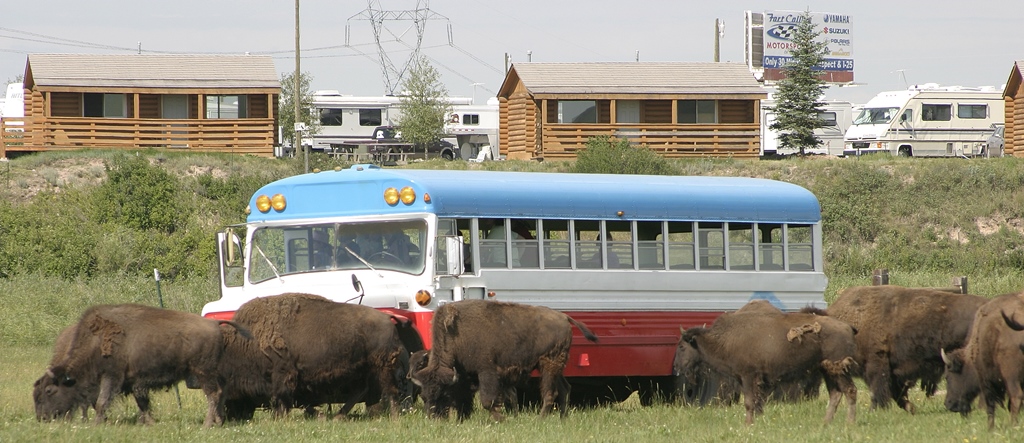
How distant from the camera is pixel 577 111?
46.2 m

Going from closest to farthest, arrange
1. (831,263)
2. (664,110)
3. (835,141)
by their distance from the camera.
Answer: (831,263), (664,110), (835,141)

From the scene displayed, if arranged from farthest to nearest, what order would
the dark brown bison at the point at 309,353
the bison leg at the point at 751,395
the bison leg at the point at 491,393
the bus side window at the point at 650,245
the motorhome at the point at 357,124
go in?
the motorhome at the point at 357,124, the bus side window at the point at 650,245, the bison leg at the point at 751,395, the bison leg at the point at 491,393, the dark brown bison at the point at 309,353

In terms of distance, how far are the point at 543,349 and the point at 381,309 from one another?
5.92 feet

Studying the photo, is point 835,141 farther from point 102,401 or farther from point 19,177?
point 102,401

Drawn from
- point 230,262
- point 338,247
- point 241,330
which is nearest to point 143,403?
point 241,330

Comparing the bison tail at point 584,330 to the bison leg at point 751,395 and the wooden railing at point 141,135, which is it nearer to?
the bison leg at point 751,395

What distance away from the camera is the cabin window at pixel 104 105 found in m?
44.8

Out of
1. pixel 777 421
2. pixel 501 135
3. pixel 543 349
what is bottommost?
pixel 777 421

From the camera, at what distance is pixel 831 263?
36.5 metres

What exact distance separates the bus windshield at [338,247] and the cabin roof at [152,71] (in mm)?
31496

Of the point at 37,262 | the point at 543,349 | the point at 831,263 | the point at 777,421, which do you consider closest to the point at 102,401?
the point at 543,349

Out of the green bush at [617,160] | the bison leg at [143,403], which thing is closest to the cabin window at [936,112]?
the green bush at [617,160]

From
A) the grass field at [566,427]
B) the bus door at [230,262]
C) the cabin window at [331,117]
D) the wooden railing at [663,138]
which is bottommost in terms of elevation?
the grass field at [566,427]

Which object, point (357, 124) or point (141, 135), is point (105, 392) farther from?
point (357, 124)
